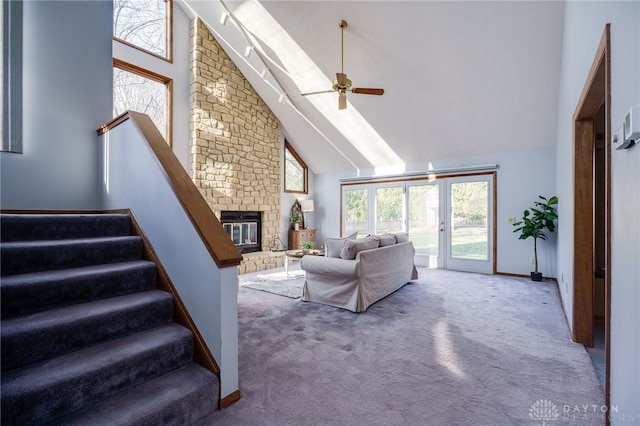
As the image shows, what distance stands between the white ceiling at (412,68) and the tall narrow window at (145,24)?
0.51m

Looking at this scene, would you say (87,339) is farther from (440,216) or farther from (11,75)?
(440,216)

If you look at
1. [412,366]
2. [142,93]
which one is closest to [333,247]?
[412,366]

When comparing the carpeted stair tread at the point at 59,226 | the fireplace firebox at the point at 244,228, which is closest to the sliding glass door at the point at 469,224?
the fireplace firebox at the point at 244,228

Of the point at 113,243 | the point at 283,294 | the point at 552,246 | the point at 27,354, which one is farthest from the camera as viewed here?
the point at 552,246

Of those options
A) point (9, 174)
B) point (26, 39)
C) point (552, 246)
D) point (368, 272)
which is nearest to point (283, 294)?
point (368, 272)

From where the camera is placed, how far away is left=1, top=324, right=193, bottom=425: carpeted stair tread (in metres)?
1.30

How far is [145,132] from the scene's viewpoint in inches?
94.1

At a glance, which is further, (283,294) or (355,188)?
(355,188)

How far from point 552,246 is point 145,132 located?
6183 millimetres

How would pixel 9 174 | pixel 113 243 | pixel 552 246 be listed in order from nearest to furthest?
pixel 113 243 < pixel 9 174 < pixel 552 246

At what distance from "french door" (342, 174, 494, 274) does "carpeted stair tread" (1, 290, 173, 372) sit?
16.2 ft

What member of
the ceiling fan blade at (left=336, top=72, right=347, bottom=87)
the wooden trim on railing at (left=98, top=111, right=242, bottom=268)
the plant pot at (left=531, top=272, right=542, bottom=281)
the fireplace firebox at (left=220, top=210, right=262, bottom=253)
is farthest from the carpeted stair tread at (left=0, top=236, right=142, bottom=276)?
the plant pot at (left=531, top=272, right=542, bottom=281)

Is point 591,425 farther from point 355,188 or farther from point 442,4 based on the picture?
point 355,188

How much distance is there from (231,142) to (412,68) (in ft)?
11.6
